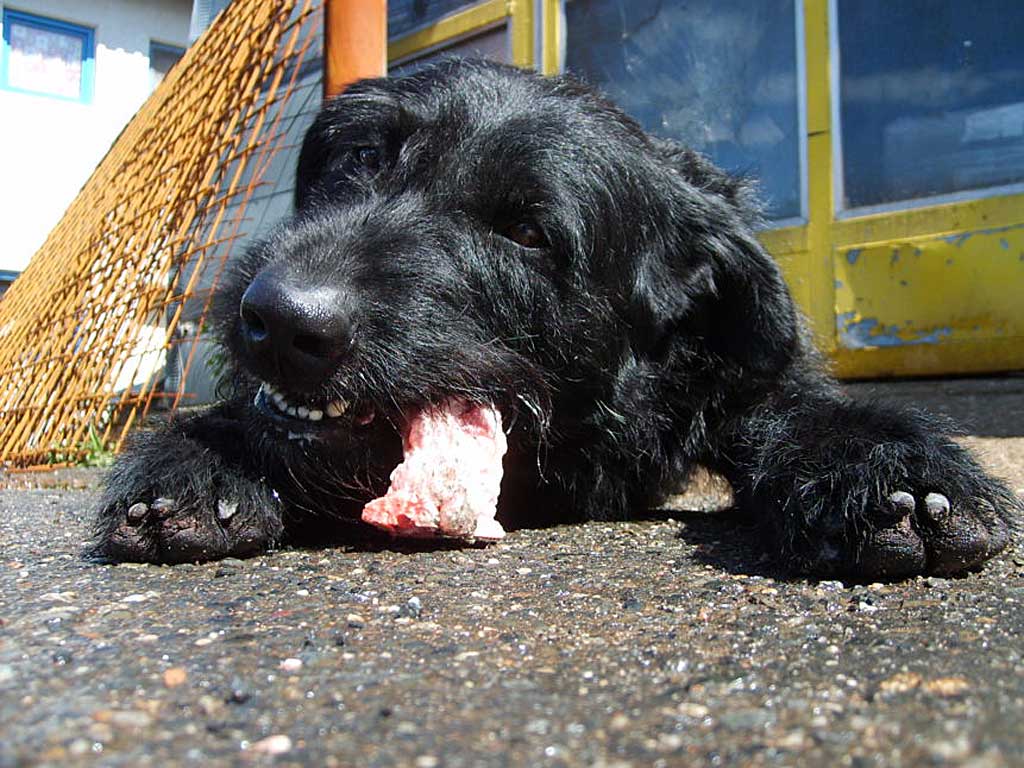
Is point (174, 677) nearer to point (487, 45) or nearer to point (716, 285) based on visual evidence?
point (716, 285)

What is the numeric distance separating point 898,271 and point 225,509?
15.5 feet

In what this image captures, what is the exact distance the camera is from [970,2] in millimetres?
5496

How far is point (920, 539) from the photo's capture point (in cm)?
185

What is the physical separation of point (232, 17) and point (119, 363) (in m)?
2.40

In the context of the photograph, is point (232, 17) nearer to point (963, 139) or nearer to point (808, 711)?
point (963, 139)

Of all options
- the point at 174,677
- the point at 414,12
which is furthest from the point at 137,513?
the point at 414,12

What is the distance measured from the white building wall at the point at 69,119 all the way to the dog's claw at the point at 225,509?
544 inches

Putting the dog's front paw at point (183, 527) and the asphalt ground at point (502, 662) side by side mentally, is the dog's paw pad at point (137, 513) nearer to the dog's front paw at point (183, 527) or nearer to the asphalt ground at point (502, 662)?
the dog's front paw at point (183, 527)

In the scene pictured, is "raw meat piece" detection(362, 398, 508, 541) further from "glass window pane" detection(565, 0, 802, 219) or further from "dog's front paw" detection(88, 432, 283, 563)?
"glass window pane" detection(565, 0, 802, 219)

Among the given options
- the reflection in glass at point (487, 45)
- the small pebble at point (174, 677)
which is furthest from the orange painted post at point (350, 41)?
the small pebble at point (174, 677)

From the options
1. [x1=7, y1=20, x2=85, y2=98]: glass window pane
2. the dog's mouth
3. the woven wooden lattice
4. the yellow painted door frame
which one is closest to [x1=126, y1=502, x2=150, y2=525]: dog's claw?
the dog's mouth

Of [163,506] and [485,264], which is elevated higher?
[485,264]

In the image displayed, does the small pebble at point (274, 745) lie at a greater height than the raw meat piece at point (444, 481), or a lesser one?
lesser

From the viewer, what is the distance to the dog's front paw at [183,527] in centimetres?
206
